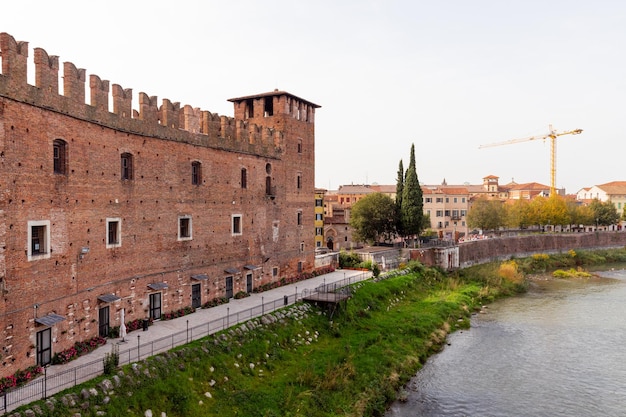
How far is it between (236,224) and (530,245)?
48933 mm

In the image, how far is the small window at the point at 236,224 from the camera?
2925 centimetres

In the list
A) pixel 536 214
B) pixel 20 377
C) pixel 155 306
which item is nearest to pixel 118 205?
pixel 155 306

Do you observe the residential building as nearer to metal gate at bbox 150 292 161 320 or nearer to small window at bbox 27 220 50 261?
metal gate at bbox 150 292 161 320

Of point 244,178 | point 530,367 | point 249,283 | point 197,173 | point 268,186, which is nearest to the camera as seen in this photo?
point 530,367

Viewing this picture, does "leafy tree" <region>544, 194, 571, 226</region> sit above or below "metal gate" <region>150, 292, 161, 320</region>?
above

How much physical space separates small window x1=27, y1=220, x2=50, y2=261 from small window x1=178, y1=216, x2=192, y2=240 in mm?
8254

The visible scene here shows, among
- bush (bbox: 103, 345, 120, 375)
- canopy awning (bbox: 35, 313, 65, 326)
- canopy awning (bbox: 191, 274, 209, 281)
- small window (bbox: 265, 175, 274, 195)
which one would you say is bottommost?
bush (bbox: 103, 345, 120, 375)

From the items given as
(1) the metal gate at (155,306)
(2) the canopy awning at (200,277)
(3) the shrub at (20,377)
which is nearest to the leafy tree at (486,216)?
(2) the canopy awning at (200,277)

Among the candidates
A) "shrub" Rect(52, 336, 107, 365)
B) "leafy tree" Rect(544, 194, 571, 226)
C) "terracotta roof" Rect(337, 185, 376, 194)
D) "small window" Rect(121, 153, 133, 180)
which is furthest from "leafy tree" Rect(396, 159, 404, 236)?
"shrub" Rect(52, 336, 107, 365)

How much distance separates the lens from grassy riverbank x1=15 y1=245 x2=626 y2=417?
634 inches

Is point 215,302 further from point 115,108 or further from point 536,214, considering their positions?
point 536,214

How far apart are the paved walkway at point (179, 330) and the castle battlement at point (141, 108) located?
8.74 metres

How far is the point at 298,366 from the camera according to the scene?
2138 centimetres

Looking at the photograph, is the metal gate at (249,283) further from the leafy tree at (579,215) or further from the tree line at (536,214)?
the leafy tree at (579,215)
